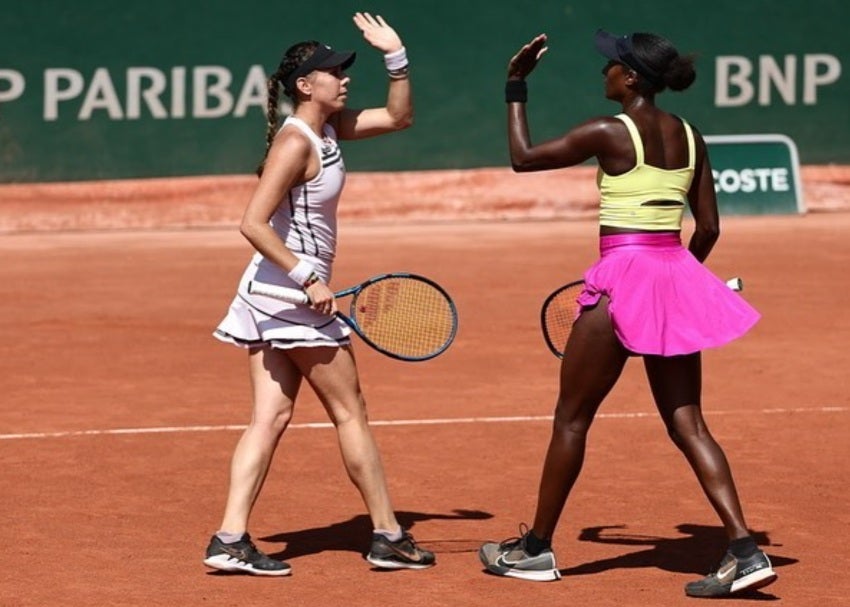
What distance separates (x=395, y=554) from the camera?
7742 mm

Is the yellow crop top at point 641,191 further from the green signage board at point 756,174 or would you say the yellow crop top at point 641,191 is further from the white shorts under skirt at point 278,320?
the green signage board at point 756,174

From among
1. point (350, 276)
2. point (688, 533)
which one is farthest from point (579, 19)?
point (688, 533)

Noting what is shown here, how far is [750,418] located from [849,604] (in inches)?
157

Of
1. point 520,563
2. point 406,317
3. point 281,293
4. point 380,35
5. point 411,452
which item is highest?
point 380,35

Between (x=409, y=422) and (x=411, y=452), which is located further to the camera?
(x=409, y=422)

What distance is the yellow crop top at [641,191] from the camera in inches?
287

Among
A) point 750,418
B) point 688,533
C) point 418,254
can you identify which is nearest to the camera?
point 688,533

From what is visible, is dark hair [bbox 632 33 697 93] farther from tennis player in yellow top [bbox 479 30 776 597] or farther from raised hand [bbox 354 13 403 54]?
raised hand [bbox 354 13 403 54]

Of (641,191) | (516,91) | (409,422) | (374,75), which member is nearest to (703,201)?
(641,191)

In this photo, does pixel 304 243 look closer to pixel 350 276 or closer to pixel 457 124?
pixel 350 276

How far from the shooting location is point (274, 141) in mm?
7531

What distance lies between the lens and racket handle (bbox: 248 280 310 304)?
24.4 ft

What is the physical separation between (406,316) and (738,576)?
1.83 m

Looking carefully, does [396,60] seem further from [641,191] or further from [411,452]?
[411,452]
